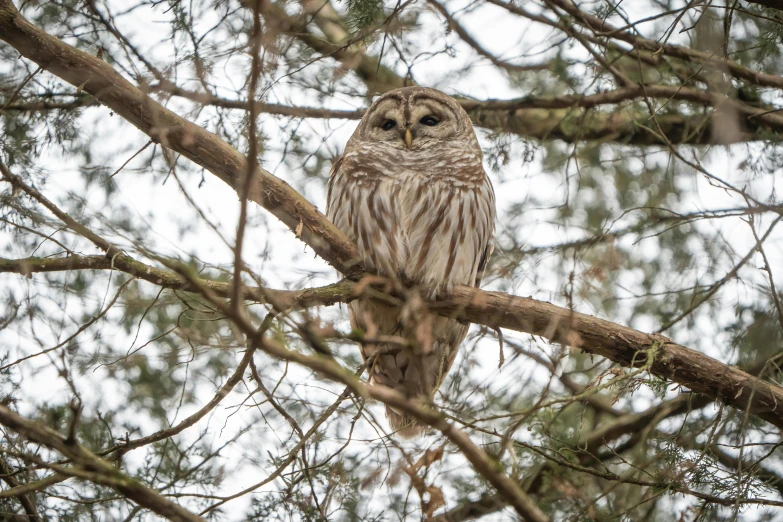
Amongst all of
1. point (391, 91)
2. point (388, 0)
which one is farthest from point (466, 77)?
point (388, 0)

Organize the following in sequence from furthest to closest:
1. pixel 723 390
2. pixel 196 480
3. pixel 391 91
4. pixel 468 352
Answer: pixel 391 91 < pixel 468 352 < pixel 196 480 < pixel 723 390

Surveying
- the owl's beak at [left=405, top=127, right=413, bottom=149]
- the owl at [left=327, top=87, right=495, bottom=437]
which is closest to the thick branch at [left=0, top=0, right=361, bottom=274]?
the owl at [left=327, top=87, right=495, bottom=437]

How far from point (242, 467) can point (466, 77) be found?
111 inches

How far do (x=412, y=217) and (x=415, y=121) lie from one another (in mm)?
875

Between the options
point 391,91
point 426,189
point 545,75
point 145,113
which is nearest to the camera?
point 145,113

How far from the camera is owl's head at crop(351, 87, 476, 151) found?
475 centimetres

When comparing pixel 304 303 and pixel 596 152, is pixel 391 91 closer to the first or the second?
pixel 596 152

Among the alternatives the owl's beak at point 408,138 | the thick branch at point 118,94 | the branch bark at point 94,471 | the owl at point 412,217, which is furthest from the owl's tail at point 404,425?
the branch bark at point 94,471

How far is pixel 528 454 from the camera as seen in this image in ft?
13.3

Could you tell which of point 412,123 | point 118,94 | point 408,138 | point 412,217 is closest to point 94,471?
point 118,94

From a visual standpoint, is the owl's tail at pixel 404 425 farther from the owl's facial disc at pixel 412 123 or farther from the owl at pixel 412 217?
the owl's facial disc at pixel 412 123

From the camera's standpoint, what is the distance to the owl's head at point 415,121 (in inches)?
187

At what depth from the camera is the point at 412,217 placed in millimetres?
4211

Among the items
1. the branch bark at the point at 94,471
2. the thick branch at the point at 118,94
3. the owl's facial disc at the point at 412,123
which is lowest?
the branch bark at the point at 94,471
